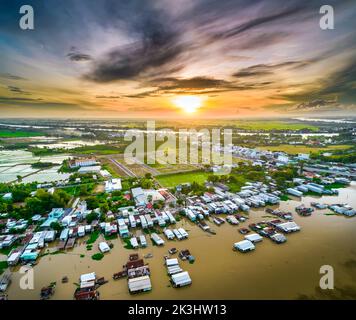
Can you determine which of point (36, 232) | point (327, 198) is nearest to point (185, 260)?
point (36, 232)

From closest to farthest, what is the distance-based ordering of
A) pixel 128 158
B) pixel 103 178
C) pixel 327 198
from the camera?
pixel 327 198 → pixel 103 178 → pixel 128 158

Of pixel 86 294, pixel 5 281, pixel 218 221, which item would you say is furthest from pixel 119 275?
pixel 218 221

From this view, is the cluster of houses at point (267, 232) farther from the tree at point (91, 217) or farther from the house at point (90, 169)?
the house at point (90, 169)

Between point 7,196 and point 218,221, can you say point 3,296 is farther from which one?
point 7,196

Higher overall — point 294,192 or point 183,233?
point 294,192

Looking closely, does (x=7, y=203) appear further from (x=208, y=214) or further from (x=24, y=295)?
(x=208, y=214)

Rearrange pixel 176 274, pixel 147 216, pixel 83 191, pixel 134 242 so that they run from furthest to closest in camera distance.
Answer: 1. pixel 83 191
2. pixel 147 216
3. pixel 134 242
4. pixel 176 274
